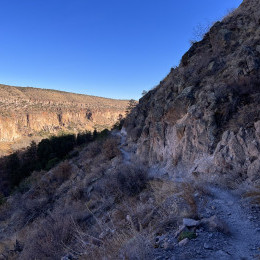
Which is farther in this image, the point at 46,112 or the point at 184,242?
the point at 46,112

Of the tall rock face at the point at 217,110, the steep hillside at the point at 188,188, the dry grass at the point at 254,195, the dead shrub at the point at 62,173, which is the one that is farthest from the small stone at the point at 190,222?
the dead shrub at the point at 62,173

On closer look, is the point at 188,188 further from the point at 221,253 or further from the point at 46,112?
the point at 46,112

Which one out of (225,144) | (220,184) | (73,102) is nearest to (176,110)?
(225,144)

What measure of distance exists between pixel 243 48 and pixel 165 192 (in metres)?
7.87

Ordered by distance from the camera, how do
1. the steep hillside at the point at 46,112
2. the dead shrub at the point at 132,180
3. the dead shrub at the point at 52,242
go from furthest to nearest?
the steep hillside at the point at 46,112, the dead shrub at the point at 132,180, the dead shrub at the point at 52,242

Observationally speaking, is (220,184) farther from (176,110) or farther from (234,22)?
(234,22)

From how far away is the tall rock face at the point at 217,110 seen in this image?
5.79 meters

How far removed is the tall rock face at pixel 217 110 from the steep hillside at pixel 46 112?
96461 millimetres

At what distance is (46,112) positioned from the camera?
398 ft

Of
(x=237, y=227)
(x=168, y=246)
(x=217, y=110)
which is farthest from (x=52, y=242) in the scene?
(x=217, y=110)

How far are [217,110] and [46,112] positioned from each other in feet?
411

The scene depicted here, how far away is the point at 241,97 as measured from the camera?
23.5ft

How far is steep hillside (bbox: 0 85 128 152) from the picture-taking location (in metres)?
Result: 107

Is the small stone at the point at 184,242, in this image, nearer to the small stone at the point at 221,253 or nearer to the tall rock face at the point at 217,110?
the small stone at the point at 221,253
